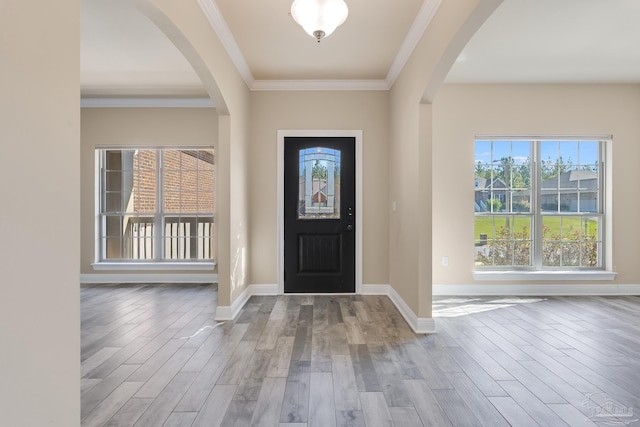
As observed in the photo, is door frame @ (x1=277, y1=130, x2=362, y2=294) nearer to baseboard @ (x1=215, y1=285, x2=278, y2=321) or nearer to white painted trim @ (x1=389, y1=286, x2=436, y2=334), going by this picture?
baseboard @ (x1=215, y1=285, x2=278, y2=321)

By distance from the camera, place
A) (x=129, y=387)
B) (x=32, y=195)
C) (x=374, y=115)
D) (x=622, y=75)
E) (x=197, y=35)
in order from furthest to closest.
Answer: (x=374, y=115), (x=622, y=75), (x=197, y=35), (x=129, y=387), (x=32, y=195)

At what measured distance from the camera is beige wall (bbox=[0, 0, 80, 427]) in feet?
3.83

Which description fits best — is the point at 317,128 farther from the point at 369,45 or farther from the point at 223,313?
the point at 223,313

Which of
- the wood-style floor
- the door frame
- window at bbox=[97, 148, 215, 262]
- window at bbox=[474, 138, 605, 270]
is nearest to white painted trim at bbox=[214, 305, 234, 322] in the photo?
the wood-style floor

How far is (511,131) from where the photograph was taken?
4699 millimetres

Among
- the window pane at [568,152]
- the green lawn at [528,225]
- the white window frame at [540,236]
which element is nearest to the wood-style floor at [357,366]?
the white window frame at [540,236]

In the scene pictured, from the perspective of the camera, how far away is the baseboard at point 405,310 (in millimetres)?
3279

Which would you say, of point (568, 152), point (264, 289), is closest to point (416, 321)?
point (264, 289)

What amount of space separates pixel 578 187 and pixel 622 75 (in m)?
1.46

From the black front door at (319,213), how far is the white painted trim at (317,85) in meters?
0.66

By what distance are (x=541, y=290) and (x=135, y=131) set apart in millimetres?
6255

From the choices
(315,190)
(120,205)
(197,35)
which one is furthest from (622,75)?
(120,205)

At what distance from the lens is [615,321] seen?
3641 millimetres

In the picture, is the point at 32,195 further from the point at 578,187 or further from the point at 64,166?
the point at 578,187
